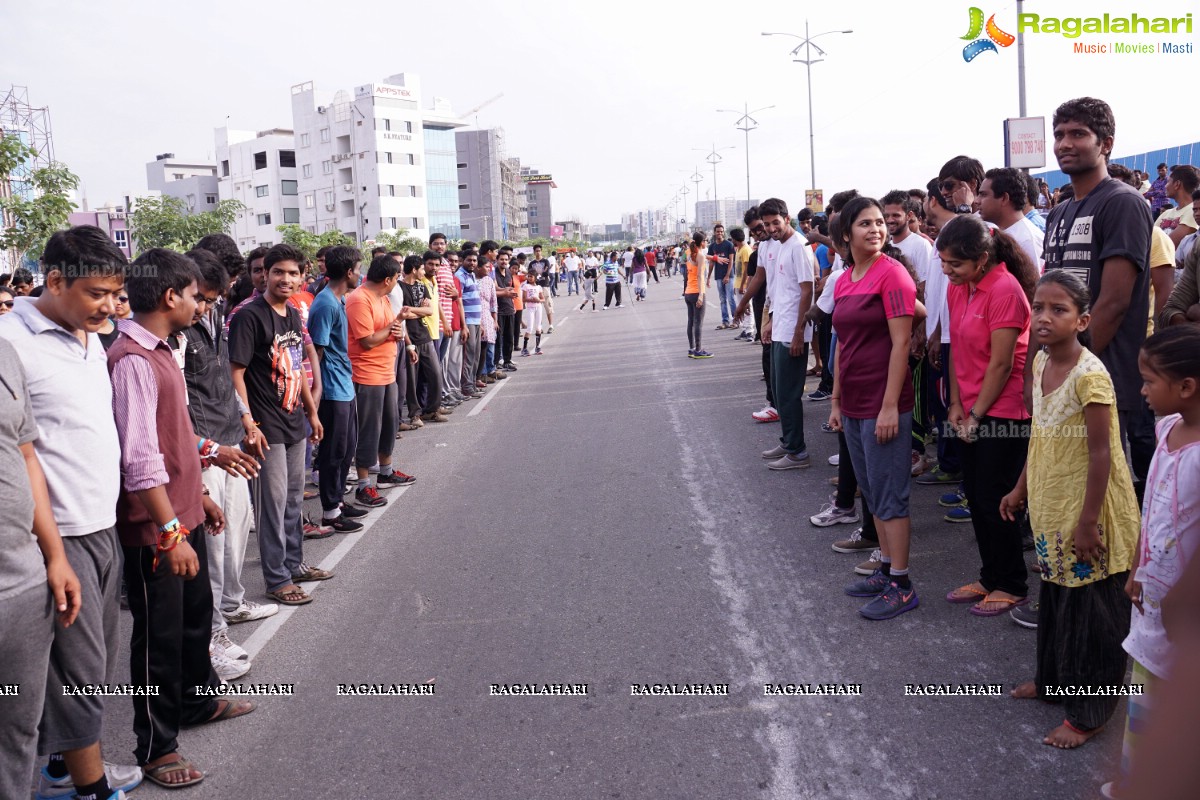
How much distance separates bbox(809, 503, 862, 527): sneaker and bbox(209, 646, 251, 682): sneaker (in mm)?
3644

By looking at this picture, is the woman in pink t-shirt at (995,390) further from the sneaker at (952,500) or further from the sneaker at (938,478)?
the sneaker at (938,478)

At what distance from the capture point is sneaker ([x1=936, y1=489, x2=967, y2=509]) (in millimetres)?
6266

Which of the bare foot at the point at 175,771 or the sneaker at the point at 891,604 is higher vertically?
the sneaker at the point at 891,604

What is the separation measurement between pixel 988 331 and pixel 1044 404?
3.30ft

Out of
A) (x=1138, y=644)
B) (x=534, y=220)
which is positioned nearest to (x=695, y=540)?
(x=1138, y=644)

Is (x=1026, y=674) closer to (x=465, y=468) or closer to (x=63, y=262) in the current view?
(x=63, y=262)

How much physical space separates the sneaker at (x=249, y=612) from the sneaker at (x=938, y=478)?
4754 millimetres

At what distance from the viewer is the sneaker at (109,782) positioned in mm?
3254

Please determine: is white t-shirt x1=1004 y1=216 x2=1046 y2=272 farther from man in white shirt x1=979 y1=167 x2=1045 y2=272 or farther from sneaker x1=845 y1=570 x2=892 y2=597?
sneaker x1=845 y1=570 x2=892 y2=597

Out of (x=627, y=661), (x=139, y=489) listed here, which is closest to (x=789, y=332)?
(x=627, y=661)

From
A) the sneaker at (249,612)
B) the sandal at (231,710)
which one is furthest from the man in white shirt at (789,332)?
the sandal at (231,710)

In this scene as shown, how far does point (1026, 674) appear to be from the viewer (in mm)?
3844

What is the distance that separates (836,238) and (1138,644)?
3086 mm

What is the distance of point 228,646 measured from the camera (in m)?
4.34
